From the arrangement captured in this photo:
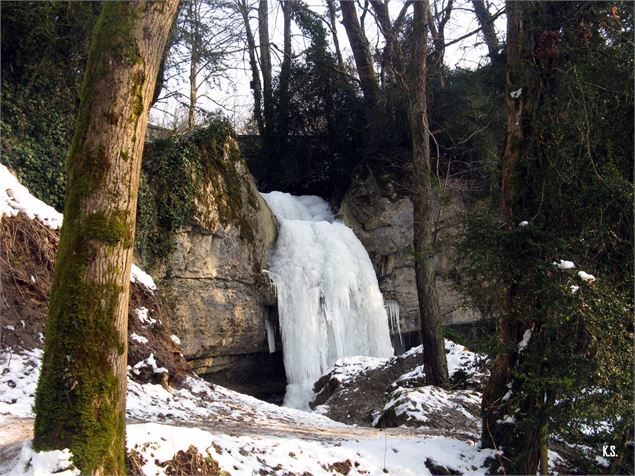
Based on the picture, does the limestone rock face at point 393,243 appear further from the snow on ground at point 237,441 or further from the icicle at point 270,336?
the snow on ground at point 237,441

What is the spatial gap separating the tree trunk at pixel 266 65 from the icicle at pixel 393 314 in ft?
21.8

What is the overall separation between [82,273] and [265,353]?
459 inches

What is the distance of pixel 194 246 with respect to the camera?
535 inches

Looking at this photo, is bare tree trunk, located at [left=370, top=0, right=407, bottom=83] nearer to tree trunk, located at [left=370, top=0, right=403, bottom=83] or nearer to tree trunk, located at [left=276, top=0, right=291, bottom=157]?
tree trunk, located at [left=370, top=0, right=403, bottom=83]

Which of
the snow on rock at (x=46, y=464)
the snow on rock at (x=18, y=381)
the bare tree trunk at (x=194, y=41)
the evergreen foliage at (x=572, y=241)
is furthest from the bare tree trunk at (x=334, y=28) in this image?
the snow on rock at (x=46, y=464)

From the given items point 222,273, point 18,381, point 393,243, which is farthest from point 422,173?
point 18,381

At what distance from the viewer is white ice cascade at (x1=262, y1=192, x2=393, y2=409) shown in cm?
1493

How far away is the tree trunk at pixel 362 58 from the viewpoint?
53.9 ft

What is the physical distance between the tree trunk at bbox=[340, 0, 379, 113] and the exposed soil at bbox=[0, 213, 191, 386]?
10.1m

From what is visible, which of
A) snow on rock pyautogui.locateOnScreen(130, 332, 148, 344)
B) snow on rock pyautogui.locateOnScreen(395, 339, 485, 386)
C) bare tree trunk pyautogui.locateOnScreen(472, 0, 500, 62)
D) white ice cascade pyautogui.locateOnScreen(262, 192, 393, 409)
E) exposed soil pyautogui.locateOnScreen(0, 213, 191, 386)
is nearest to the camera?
exposed soil pyautogui.locateOnScreen(0, 213, 191, 386)

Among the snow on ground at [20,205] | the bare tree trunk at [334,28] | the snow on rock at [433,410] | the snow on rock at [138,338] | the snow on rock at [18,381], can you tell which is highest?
the bare tree trunk at [334,28]

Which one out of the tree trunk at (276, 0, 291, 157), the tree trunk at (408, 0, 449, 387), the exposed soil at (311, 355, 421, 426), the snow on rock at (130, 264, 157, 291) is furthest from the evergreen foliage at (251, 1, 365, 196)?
the snow on rock at (130, 264, 157, 291)

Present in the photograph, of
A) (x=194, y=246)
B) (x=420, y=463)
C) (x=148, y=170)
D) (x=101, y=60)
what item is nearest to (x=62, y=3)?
(x=148, y=170)

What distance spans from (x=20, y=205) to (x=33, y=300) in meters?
1.43
